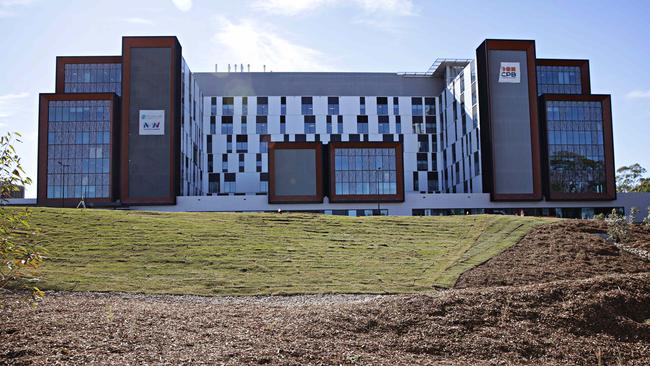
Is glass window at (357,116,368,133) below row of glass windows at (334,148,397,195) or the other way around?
the other way around

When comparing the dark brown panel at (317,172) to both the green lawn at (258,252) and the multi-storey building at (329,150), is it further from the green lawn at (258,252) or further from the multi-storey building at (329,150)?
the green lawn at (258,252)

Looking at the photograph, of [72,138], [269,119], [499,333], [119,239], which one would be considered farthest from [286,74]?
[499,333]

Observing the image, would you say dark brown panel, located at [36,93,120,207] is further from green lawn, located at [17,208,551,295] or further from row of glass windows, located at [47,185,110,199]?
green lawn, located at [17,208,551,295]

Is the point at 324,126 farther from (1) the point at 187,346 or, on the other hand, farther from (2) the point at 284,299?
(1) the point at 187,346

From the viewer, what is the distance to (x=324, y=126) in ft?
356

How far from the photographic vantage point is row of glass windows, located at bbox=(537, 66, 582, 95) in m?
90.6

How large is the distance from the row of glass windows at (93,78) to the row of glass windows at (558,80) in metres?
63.7

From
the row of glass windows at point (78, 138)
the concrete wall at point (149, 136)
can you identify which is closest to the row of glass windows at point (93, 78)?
the concrete wall at point (149, 136)

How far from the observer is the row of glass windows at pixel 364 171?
270ft

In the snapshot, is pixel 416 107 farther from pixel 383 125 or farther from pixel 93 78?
pixel 93 78

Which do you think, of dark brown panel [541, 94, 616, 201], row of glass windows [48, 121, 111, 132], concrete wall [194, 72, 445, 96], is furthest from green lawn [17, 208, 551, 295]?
concrete wall [194, 72, 445, 96]

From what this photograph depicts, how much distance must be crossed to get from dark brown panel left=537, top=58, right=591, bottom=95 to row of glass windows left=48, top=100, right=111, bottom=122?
212 ft

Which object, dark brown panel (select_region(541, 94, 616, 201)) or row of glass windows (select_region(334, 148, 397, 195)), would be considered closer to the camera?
dark brown panel (select_region(541, 94, 616, 201))

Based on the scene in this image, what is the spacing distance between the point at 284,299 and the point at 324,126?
90.8 meters
